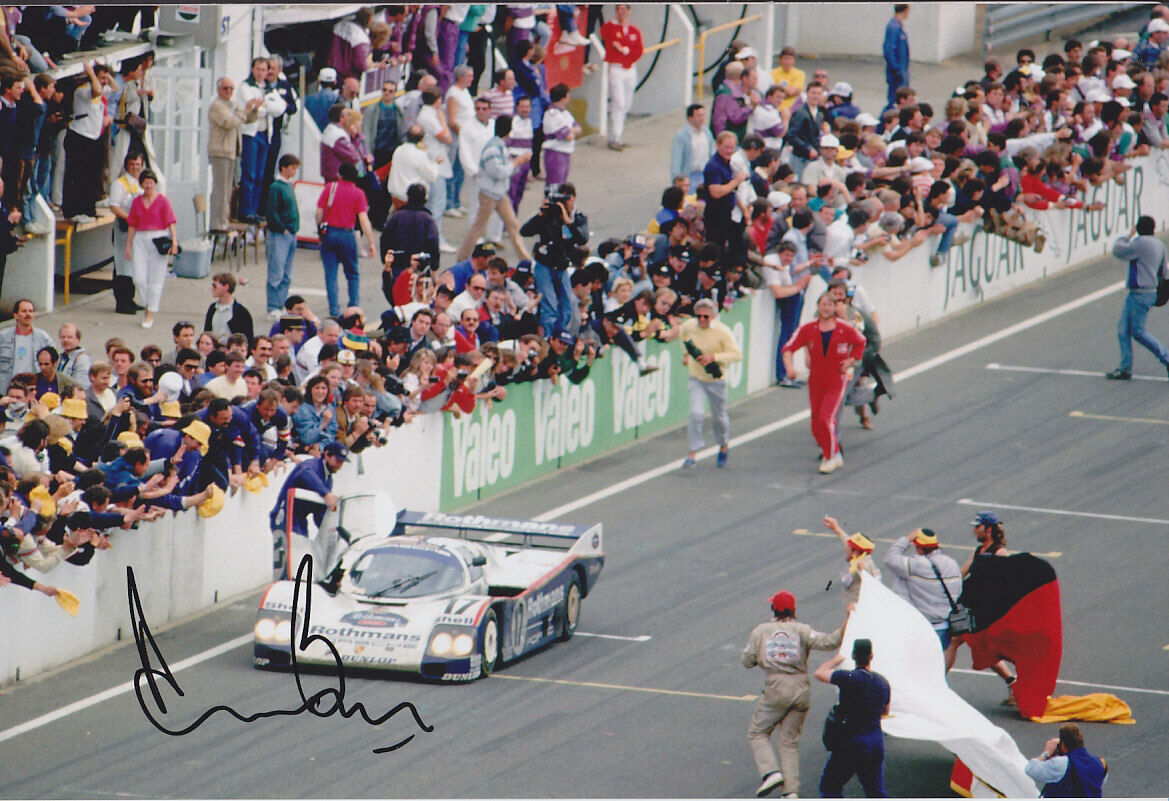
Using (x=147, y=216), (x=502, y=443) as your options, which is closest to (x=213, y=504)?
(x=502, y=443)

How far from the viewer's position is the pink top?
75.0 feet

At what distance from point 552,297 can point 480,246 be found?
40.9 inches

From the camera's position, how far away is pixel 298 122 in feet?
89.9

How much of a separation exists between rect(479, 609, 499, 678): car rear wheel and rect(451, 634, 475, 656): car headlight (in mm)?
126

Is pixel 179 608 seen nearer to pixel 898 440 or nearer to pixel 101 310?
pixel 101 310

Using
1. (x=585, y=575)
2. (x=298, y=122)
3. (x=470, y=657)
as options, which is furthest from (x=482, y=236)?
(x=470, y=657)

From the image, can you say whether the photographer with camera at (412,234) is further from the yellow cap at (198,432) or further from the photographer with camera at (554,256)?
the yellow cap at (198,432)

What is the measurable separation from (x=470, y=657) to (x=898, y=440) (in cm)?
925

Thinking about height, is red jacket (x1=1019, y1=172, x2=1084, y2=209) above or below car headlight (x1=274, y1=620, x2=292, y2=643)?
above

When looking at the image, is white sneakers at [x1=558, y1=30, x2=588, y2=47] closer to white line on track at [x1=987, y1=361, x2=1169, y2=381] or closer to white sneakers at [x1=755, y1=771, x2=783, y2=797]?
white line on track at [x1=987, y1=361, x2=1169, y2=381]

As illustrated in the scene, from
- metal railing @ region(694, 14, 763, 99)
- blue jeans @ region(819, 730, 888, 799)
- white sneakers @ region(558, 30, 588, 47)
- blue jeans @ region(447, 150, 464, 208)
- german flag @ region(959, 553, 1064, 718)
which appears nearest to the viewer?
blue jeans @ region(819, 730, 888, 799)

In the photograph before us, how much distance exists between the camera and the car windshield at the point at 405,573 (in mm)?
16234

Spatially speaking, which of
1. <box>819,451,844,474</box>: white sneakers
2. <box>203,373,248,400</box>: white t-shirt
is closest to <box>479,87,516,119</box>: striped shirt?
<box>819,451,844,474</box>: white sneakers

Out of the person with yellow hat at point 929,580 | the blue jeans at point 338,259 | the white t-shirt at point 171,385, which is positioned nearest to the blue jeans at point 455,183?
the blue jeans at point 338,259
